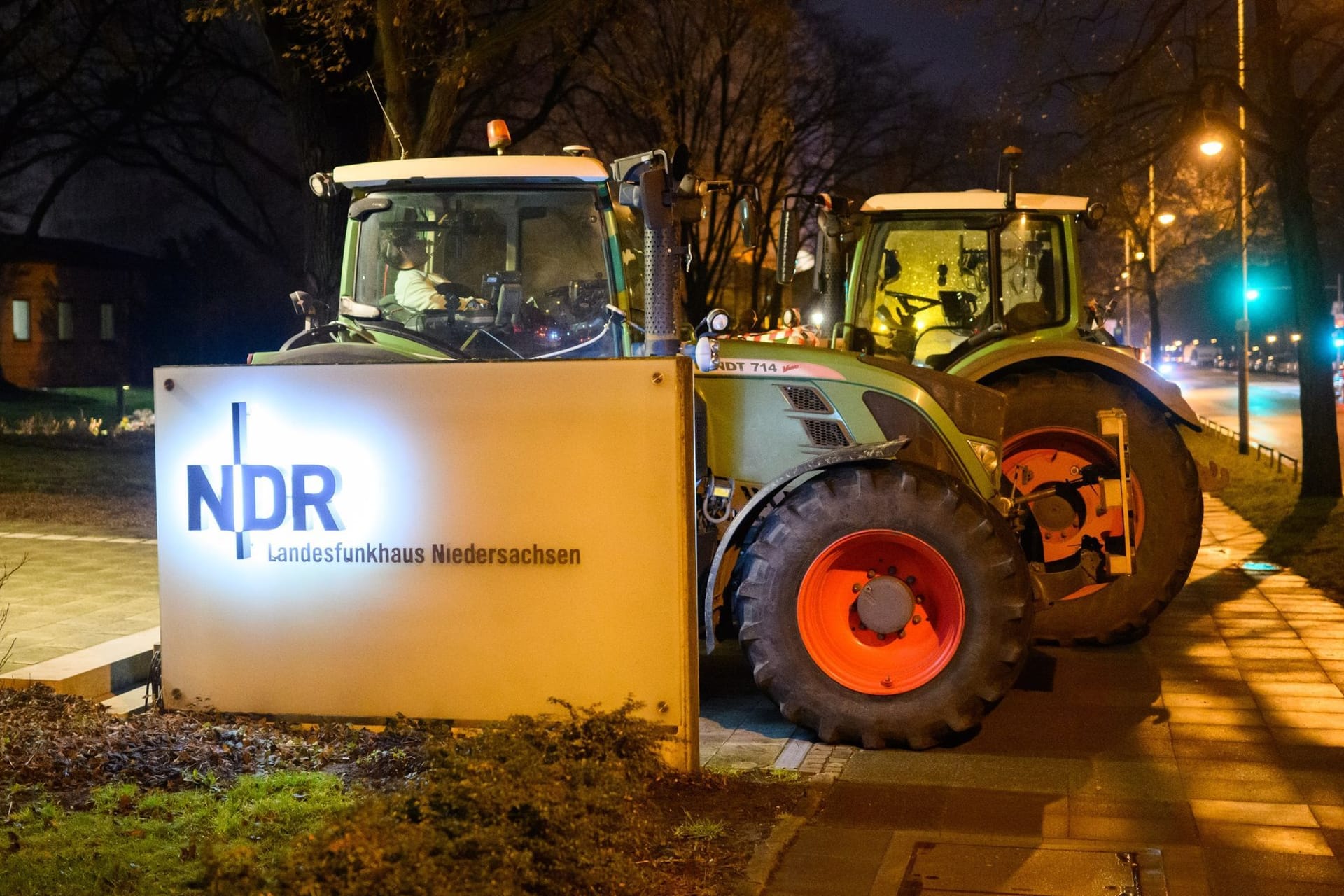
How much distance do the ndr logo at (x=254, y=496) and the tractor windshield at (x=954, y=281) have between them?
5.67 metres

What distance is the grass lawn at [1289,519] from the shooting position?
1359 centimetres

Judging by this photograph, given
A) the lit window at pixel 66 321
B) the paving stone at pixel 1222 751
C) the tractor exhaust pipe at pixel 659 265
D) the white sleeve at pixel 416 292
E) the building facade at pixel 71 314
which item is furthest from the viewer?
the lit window at pixel 66 321

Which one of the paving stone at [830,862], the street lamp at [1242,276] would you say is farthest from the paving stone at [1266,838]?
the street lamp at [1242,276]

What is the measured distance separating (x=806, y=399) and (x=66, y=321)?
56380mm

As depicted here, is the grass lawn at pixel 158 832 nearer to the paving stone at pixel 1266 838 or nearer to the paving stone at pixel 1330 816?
the paving stone at pixel 1266 838

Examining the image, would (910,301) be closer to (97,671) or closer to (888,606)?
(888,606)

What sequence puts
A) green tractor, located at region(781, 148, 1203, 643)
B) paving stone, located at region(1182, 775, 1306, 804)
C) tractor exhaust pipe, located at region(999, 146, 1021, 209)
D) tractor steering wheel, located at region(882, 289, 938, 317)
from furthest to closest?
tractor steering wheel, located at region(882, 289, 938, 317) → tractor exhaust pipe, located at region(999, 146, 1021, 209) → green tractor, located at region(781, 148, 1203, 643) → paving stone, located at region(1182, 775, 1306, 804)

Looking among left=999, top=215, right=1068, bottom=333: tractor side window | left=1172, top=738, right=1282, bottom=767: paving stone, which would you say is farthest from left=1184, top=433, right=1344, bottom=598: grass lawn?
left=1172, top=738, right=1282, bottom=767: paving stone

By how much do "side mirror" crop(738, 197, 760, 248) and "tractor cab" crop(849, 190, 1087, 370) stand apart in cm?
285

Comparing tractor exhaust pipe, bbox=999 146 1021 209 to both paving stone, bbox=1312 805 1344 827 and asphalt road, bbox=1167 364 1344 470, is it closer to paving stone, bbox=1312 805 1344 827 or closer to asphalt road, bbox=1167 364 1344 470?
paving stone, bbox=1312 805 1344 827

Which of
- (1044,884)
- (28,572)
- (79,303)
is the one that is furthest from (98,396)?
(1044,884)

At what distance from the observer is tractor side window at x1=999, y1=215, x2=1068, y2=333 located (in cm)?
1109

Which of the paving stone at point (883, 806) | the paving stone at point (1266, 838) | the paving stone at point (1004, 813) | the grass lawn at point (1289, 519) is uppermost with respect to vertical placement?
the grass lawn at point (1289, 519)

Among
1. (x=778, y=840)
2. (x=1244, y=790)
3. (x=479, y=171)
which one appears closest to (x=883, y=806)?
(x=778, y=840)
